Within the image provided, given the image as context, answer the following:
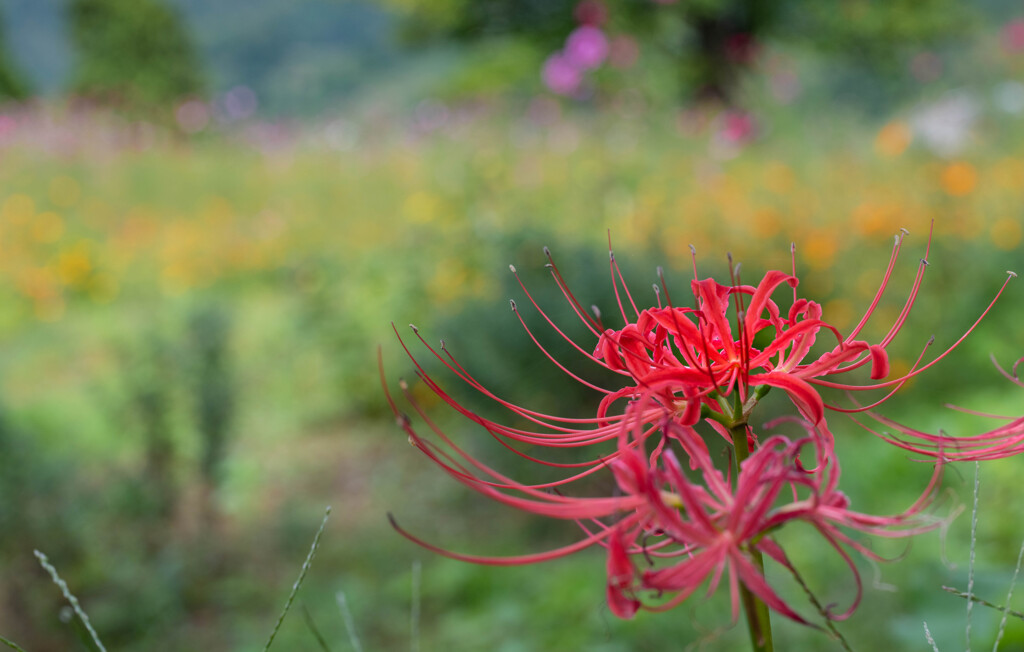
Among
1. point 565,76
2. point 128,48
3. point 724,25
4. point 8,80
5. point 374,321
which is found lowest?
point 374,321

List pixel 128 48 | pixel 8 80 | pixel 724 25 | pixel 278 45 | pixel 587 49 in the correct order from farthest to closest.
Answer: pixel 278 45
pixel 128 48
pixel 8 80
pixel 724 25
pixel 587 49

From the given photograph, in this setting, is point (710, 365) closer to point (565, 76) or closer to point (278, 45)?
point (565, 76)

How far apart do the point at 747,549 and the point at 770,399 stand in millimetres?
2401

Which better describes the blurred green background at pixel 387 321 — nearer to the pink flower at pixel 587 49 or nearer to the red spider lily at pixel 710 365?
the pink flower at pixel 587 49

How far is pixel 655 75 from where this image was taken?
1234 centimetres

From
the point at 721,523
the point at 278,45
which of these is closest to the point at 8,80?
the point at 721,523

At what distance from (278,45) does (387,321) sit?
176 feet

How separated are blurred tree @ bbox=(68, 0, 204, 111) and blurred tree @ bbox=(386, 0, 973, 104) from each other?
28.0 ft

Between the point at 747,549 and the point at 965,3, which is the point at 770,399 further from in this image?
the point at 965,3

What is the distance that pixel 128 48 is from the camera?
65.6ft

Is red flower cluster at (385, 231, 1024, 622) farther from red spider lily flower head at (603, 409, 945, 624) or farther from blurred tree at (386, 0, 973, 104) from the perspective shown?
blurred tree at (386, 0, 973, 104)

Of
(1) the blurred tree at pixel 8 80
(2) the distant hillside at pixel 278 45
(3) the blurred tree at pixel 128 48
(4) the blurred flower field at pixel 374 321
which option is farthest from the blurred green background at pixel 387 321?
(2) the distant hillside at pixel 278 45

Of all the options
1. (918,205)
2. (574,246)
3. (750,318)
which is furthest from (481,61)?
(750,318)

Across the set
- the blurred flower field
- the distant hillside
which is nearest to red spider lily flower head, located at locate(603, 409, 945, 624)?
the blurred flower field
